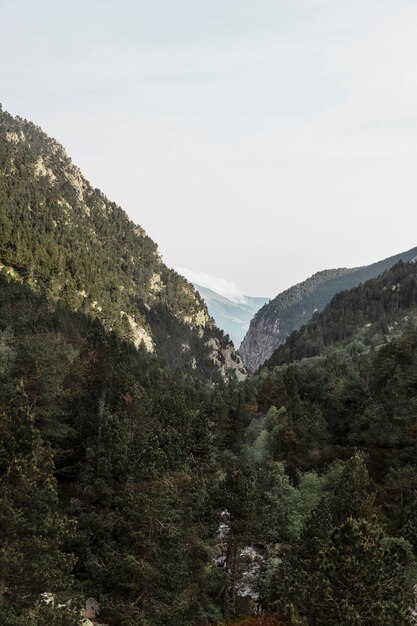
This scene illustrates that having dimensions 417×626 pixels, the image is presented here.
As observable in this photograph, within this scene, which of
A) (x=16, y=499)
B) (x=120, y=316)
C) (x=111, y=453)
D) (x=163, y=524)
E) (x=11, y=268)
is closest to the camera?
(x=16, y=499)

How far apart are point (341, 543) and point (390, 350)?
2645 inches

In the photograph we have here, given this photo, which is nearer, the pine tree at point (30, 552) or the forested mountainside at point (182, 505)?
the pine tree at point (30, 552)

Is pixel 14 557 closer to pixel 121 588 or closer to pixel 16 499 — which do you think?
pixel 16 499

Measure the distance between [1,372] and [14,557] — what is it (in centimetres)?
2259

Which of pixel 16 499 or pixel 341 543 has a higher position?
pixel 16 499

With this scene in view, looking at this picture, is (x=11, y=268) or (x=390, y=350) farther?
(x=11, y=268)

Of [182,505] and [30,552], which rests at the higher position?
[30,552]

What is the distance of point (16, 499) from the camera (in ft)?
81.0

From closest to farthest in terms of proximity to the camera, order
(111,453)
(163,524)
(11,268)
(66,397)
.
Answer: (163,524), (111,453), (66,397), (11,268)

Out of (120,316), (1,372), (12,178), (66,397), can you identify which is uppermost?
(12,178)

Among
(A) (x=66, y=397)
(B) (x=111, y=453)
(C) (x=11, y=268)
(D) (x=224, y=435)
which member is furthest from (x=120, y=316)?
(B) (x=111, y=453)

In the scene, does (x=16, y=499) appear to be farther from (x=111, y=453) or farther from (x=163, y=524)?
(x=111, y=453)

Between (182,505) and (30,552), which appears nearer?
(30,552)

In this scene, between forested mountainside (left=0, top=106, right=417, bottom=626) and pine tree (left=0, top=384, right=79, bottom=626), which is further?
forested mountainside (left=0, top=106, right=417, bottom=626)
